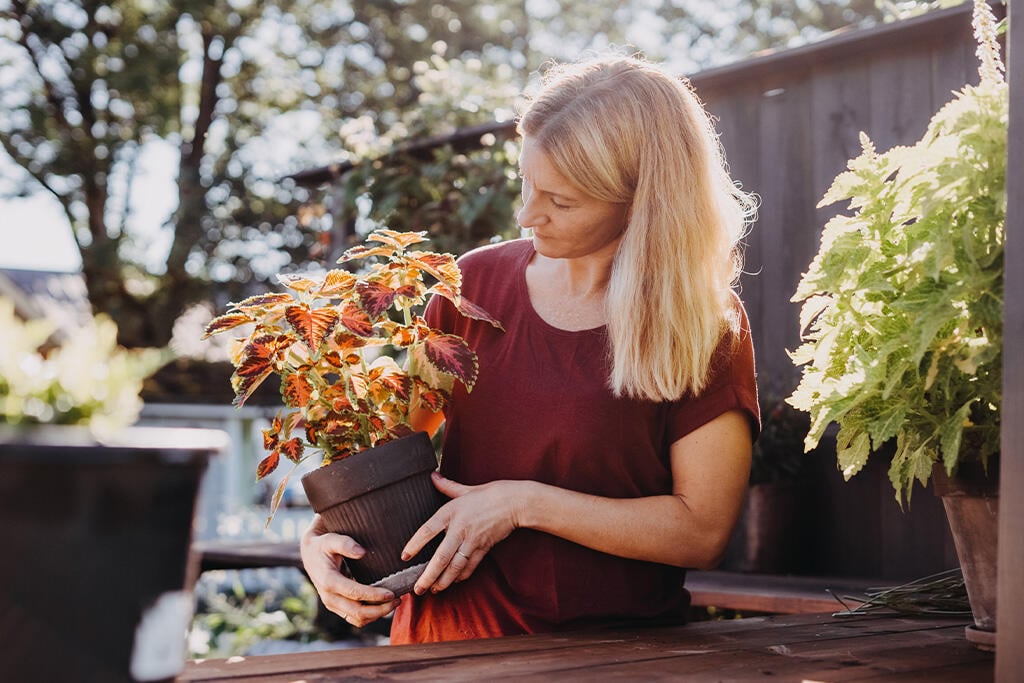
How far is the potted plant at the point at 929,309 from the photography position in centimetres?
107

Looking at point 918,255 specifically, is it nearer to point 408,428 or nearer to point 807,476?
point 408,428

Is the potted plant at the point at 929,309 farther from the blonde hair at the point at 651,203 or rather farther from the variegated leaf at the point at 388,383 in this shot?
the variegated leaf at the point at 388,383

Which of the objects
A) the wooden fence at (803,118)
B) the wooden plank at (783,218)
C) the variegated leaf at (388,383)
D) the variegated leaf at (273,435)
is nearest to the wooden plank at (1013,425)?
the variegated leaf at (388,383)

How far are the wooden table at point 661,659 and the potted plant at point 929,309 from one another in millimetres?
137

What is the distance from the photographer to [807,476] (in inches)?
131

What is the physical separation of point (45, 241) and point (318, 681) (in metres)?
15.4

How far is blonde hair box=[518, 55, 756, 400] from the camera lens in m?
1.55

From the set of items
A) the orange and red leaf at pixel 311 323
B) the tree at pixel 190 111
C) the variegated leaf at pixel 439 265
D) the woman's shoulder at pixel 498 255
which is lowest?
the orange and red leaf at pixel 311 323

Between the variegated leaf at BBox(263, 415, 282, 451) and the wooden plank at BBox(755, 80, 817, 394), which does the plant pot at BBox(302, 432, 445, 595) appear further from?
the wooden plank at BBox(755, 80, 817, 394)

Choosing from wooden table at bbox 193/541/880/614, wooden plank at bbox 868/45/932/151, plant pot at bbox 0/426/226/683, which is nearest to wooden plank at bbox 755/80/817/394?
wooden plank at bbox 868/45/932/151

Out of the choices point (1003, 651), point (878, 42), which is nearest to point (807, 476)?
point (878, 42)

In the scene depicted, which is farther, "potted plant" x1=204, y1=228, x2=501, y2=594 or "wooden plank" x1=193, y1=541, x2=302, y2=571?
"wooden plank" x1=193, y1=541, x2=302, y2=571

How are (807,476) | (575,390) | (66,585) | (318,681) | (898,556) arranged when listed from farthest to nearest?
(807,476)
(898,556)
(575,390)
(318,681)
(66,585)

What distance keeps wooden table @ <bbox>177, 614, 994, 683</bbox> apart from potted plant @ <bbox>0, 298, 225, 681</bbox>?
1.18 feet
